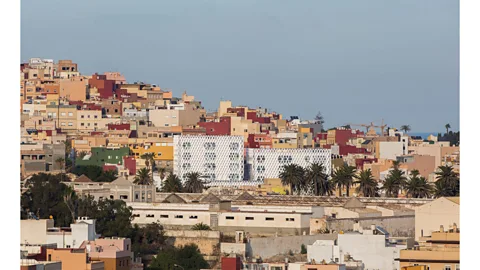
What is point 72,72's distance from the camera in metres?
116

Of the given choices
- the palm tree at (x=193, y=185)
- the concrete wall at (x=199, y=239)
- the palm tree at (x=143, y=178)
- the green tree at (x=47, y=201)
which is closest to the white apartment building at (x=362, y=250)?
the concrete wall at (x=199, y=239)

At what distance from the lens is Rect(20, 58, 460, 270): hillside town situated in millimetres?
43094

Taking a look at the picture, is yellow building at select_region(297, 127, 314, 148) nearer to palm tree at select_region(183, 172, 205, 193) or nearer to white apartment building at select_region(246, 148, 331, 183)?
white apartment building at select_region(246, 148, 331, 183)

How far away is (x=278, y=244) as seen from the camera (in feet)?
158

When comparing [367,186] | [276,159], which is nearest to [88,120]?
[276,159]

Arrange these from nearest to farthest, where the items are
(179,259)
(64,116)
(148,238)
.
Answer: (179,259) → (148,238) → (64,116)

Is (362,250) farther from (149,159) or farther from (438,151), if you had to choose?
(438,151)

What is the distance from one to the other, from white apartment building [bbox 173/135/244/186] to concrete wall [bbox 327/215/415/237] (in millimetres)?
27898

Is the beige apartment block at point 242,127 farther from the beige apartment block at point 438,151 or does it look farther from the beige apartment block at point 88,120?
the beige apartment block at point 438,151

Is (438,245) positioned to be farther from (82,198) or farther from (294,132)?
(294,132)

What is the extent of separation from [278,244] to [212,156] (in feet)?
115

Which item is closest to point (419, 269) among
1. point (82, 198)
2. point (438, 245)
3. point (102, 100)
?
point (438, 245)

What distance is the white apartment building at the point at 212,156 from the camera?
82.8 m

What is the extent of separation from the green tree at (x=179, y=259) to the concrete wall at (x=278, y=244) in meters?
1.30
